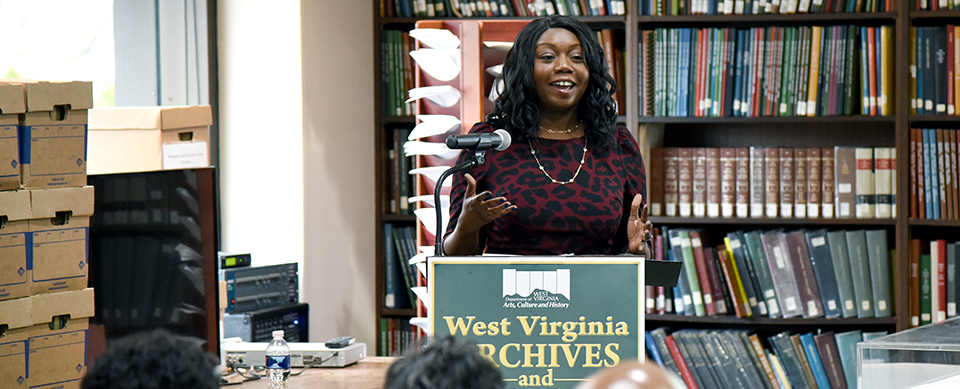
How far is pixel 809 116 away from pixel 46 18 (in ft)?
7.57

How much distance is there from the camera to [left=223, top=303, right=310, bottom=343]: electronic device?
2.60 meters

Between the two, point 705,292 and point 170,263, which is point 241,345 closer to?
point 170,263

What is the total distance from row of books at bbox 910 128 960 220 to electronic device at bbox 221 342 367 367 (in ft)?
6.40

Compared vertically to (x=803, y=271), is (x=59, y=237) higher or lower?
higher

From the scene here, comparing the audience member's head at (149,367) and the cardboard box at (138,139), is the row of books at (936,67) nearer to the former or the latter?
the cardboard box at (138,139)

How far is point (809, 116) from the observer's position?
305 cm

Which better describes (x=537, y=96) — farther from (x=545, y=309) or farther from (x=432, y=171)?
(x=432, y=171)

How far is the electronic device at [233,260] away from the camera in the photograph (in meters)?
2.64

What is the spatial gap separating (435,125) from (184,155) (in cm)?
63

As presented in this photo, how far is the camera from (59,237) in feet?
5.20

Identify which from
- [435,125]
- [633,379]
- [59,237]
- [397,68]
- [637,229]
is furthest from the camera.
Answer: [397,68]

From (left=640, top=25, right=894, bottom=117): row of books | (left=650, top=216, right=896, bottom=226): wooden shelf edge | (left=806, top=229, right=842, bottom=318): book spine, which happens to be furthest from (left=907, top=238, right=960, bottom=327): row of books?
(left=640, top=25, right=894, bottom=117): row of books

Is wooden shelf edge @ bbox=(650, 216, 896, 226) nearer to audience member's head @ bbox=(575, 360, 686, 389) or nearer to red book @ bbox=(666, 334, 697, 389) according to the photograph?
red book @ bbox=(666, 334, 697, 389)

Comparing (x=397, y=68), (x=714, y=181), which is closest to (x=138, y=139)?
(x=397, y=68)
